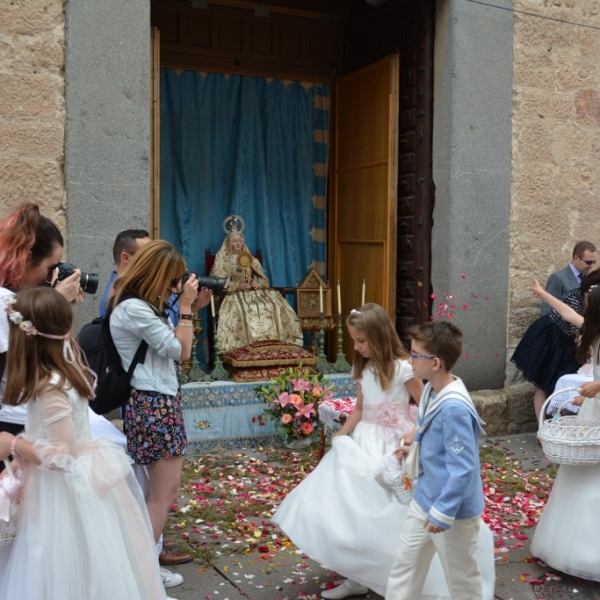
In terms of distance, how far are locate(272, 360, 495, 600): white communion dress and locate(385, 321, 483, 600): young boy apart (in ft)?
1.12

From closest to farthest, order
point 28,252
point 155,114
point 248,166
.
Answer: point 28,252 → point 155,114 → point 248,166

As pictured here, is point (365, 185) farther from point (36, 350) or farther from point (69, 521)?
point (69, 521)

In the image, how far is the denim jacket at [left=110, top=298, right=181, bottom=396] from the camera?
3.89 meters

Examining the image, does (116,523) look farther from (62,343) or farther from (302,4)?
(302,4)

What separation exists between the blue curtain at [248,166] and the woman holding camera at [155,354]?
435cm

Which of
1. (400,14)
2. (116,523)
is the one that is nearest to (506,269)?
(400,14)

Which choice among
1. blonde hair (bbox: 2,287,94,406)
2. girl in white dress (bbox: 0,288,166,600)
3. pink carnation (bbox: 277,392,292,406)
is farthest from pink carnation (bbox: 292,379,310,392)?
blonde hair (bbox: 2,287,94,406)

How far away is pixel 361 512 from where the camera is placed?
3.88m

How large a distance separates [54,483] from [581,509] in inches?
100

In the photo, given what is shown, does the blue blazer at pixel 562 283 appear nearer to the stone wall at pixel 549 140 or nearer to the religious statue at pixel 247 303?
the stone wall at pixel 549 140

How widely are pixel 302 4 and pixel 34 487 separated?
268 inches

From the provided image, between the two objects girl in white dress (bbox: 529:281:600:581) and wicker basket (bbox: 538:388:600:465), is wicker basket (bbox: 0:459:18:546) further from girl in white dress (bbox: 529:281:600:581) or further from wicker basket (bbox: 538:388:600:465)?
girl in white dress (bbox: 529:281:600:581)

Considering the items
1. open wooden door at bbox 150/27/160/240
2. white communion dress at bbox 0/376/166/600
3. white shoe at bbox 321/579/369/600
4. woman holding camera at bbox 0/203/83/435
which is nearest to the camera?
white communion dress at bbox 0/376/166/600

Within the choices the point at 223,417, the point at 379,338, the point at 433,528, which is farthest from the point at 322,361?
the point at 433,528
